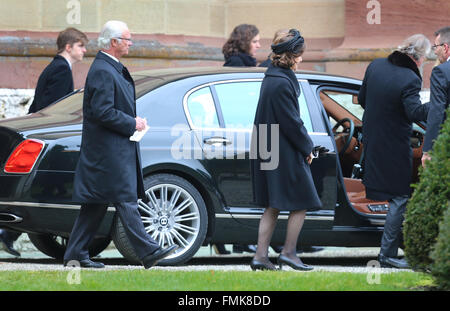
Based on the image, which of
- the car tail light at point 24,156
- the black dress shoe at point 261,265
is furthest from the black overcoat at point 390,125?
the car tail light at point 24,156

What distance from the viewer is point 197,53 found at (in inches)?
607

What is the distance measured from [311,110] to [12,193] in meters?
2.60

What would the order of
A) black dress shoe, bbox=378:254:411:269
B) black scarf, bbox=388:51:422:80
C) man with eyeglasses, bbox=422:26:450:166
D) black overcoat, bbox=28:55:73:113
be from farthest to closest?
black overcoat, bbox=28:55:73:113, black scarf, bbox=388:51:422:80, black dress shoe, bbox=378:254:411:269, man with eyeglasses, bbox=422:26:450:166

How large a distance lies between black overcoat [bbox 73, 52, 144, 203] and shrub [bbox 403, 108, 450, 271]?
223cm

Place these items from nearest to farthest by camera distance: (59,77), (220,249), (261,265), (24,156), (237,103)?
(261,265), (24,156), (237,103), (59,77), (220,249)

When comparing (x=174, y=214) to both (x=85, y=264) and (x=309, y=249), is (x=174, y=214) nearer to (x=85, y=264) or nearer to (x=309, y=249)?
(x=85, y=264)

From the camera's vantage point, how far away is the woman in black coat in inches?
322

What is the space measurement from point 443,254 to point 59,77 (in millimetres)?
5619

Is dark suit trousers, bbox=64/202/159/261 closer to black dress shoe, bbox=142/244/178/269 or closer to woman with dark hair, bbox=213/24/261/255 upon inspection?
black dress shoe, bbox=142/244/178/269

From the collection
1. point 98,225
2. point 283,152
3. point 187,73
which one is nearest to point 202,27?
point 187,73

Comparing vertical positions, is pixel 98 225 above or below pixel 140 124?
below

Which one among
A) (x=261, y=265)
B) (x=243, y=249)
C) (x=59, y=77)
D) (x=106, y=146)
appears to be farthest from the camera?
(x=243, y=249)

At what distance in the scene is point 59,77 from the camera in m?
10.7

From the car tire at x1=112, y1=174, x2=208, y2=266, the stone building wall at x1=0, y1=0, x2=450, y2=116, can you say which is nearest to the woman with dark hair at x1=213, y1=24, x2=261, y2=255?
the car tire at x1=112, y1=174, x2=208, y2=266
